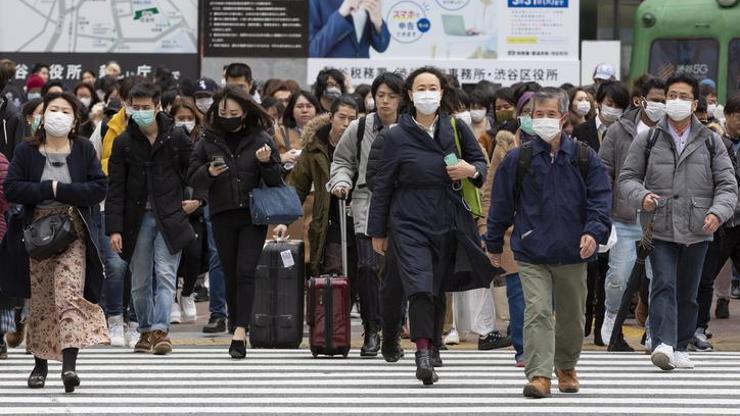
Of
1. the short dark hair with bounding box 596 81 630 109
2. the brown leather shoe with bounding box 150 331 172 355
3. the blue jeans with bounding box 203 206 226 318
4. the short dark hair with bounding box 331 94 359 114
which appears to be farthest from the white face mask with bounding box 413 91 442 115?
the blue jeans with bounding box 203 206 226 318

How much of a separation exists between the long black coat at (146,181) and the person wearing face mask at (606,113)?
3314 millimetres

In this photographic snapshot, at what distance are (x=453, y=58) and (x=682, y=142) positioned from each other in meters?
15.2

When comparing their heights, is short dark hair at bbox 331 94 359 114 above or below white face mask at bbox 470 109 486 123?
above

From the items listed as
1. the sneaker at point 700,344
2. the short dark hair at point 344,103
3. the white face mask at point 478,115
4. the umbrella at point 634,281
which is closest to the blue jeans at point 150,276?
the short dark hair at point 344,103

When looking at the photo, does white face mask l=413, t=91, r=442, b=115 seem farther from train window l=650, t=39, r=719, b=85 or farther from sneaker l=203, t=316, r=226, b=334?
train window l=650, t=39, r=719, b=85

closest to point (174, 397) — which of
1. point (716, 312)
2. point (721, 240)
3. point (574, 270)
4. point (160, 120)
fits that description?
point (574, 270)

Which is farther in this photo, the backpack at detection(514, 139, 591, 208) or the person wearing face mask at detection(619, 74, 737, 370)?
the person wearing face mask at detection(619, 74, 737, 370)

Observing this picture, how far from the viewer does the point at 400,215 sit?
39.1ft

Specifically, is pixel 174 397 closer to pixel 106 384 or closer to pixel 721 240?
pixel 106 384

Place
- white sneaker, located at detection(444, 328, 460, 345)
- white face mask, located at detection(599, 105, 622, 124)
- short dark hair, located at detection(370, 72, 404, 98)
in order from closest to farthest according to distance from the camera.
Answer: short dark hair, located at detection(370, 72, 404, 98) → white sneaker, located at detection(444, 328, 460, 345) → white face mask, located at detection(599, 105, 622, 124)

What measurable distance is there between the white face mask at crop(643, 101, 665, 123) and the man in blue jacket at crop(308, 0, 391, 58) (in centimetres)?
1349

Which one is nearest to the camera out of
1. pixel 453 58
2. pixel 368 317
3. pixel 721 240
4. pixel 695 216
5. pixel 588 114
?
pixel 695 216

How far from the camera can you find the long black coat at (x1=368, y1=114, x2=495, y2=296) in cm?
1189

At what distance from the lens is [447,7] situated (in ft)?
92.0
